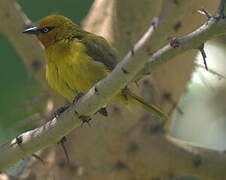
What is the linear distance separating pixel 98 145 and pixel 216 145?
187 inches

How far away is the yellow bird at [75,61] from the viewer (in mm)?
3812

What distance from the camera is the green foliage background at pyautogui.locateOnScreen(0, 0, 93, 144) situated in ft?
23.3

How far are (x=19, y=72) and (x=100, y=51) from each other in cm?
379

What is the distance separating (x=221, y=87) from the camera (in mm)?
7902

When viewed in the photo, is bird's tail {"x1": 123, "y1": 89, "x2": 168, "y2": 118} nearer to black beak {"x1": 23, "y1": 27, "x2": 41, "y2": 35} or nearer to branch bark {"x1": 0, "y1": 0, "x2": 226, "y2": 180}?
branch bark {"x1": 0, "y1": 0, "x2": 226, "y2": 180}

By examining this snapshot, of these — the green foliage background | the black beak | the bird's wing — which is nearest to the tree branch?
the bird's wing

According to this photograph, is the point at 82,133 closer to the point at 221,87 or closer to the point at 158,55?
the point at 158,55

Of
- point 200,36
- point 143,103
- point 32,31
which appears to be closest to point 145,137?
point 143,103

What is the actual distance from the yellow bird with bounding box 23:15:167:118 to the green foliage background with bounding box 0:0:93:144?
2602 mm

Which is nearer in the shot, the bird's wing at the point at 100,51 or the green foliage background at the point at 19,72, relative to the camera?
the bird's wing at the point at 100,51

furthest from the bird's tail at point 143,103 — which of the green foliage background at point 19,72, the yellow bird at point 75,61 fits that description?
the green foliage background at point 19,72

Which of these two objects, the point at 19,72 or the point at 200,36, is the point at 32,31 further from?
the point at 19,72

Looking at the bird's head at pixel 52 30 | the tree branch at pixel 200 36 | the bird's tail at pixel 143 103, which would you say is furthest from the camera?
the bird's head at pixel 52 30

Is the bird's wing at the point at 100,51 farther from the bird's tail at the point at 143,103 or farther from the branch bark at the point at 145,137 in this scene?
the branch bark at the point at 145,137
